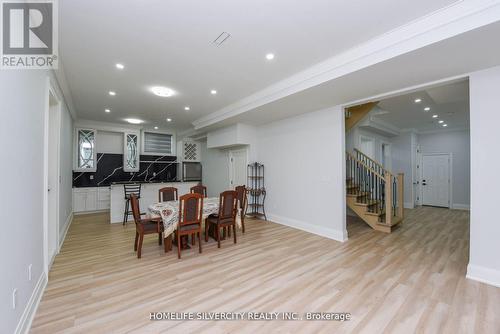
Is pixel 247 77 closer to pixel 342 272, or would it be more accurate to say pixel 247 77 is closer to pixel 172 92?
pixel 172 92

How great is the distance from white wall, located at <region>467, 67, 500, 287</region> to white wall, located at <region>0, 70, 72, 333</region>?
453 centimetres

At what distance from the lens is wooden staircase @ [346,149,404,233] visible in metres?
4.72

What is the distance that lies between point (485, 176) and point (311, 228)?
281 cm

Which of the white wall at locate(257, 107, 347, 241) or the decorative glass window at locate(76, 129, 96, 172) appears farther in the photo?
the decorative glass window at locate(76, 129, 96, 172)

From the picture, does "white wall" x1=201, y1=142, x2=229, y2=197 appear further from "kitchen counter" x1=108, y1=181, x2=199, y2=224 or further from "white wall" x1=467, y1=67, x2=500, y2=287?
"white wall" x1=467, y1=67, x2=500, y2=287

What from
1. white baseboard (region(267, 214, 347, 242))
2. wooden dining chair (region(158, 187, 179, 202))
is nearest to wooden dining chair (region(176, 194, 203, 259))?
wooden dining chair (region(158, 187, 179, 202))

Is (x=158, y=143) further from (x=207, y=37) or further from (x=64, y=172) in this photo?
(x=207, y=37)

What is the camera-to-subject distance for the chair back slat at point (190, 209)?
128 inches

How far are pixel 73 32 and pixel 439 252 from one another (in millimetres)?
5811

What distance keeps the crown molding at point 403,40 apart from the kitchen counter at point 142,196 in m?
4.30

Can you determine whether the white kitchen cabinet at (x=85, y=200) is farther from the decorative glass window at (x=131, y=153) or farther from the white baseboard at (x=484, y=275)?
the white baseboard at (x=484, y=275)

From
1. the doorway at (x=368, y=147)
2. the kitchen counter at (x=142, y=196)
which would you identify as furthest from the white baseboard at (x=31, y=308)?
the doorway at (x=368, y=147)

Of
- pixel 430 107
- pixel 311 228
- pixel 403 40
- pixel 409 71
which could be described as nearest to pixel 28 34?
pixel 403 40

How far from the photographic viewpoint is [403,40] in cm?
225
